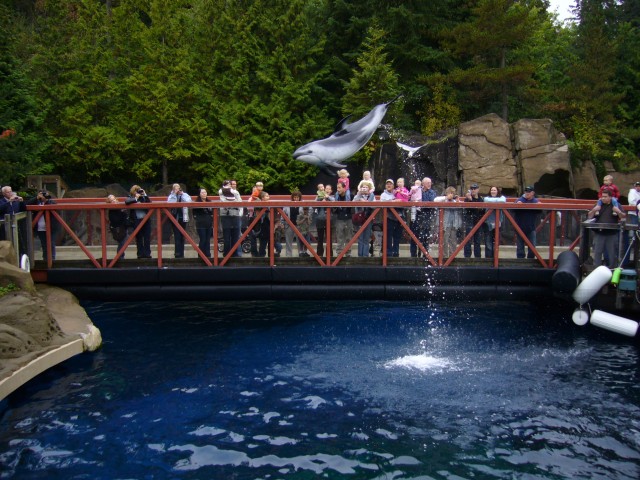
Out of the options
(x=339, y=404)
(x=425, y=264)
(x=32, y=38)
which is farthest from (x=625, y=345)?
(x=32, y=38)

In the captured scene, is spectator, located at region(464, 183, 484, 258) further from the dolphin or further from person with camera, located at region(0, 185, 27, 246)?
the dolphin

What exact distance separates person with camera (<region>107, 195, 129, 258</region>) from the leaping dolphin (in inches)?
216

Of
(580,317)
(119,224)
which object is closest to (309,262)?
(119,224)

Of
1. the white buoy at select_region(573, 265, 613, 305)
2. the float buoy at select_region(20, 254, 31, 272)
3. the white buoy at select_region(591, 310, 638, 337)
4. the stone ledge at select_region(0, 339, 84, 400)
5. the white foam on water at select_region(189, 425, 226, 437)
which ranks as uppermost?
the float buoy at select_region(20, 254, 31, 272)

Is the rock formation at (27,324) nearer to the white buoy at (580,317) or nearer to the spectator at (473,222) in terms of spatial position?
the spectator at (473,222)

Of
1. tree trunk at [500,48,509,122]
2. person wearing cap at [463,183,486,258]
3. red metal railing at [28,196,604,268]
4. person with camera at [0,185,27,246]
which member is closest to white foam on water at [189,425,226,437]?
red metal railing at [28,196,604,268]

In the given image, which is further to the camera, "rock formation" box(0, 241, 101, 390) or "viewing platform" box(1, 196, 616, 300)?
"viewing platform" box(1, 196, 616, 300)

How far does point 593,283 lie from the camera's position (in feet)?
40.2

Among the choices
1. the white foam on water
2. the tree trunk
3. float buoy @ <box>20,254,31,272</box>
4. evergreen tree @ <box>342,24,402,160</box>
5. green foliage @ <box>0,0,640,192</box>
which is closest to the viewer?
the white foam on water

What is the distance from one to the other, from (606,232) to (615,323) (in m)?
1.96

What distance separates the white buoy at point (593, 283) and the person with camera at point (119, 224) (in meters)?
9.09

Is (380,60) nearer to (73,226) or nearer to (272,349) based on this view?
(73,226)

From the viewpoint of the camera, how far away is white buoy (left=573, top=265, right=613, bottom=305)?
12211 millimetres

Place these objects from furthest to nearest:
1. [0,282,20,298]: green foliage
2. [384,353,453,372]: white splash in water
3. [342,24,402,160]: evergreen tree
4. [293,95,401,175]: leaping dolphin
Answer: [342,24,402,160]: evergreen tree < [293,95,401,175]: leaping dolphin < [0,282,20,298]: green foliage < [384,353,453,372]: white splash in water
